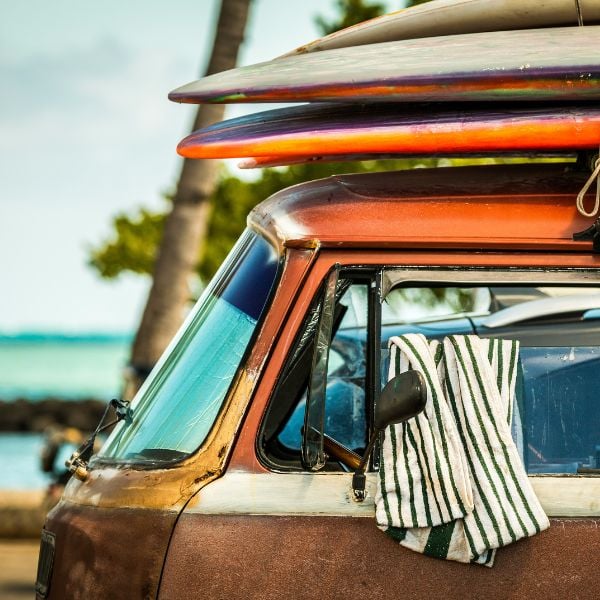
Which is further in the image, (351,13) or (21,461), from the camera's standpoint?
(21,461)

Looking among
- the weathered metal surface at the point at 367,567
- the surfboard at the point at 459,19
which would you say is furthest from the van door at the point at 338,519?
the surfboard at the point at 459,19

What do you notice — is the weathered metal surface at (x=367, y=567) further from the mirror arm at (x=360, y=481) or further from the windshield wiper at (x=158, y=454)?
the windshield wiper at (x=158, y=454)

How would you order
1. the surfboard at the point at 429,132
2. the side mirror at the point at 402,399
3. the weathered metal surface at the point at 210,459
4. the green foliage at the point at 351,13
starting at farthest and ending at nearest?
the green foliage at the point at 351,13 → the surfboard at the point at 429,132 → the weathered metal surface at the point at 210,459 → the side mirror at the point at 402,399

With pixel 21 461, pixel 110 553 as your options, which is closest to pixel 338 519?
pixel 110 553

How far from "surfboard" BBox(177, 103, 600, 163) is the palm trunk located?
4755mm

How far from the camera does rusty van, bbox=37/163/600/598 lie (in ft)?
8.89

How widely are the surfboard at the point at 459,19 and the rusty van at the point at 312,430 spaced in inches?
19.3

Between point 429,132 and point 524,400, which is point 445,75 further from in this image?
point 524,400

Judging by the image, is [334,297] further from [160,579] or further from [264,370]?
[160,579]

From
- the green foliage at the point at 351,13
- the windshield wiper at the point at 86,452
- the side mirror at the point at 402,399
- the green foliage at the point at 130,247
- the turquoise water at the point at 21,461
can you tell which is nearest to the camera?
the side mirror at the point at 402,399

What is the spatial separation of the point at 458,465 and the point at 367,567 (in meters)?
0.35

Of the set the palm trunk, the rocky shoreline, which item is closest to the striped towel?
the palm trunk

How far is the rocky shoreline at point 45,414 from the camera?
37.5 meters

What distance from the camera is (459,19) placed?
10.9 ft
